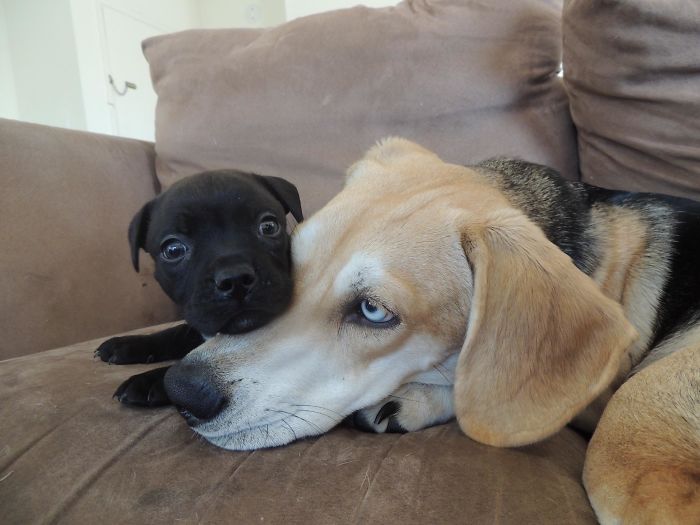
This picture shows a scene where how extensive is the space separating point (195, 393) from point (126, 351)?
53 cm

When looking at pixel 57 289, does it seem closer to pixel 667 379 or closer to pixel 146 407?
pixel 146 407

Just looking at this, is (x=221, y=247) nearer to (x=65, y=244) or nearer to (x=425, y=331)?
(x=425, y=331)

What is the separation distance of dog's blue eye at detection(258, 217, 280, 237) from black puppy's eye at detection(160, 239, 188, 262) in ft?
0.69

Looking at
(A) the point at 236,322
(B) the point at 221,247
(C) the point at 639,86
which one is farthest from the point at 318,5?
(A) the point at 236,322

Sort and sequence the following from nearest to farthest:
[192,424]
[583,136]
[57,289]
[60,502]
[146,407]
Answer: [60,502] → [192,424] → [146,407] → [57,289] → [583,136]

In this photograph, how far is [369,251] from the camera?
916 mm

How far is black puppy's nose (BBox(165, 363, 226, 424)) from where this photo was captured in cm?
84

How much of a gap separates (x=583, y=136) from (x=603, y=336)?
1.10 metres

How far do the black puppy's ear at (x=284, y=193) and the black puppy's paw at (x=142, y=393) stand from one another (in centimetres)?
71

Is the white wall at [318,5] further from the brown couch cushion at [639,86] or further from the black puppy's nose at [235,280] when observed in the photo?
the black puppy's nose at [235,280]

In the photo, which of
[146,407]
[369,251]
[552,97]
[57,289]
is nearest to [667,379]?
[369,251]

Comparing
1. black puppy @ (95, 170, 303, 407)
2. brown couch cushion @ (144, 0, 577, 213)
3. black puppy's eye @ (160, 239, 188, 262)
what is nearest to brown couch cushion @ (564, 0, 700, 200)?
brown couch cushion @ (144, 0, 577, 213)

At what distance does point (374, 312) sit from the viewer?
0.92 meters

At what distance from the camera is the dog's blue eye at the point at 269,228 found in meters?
1.32
